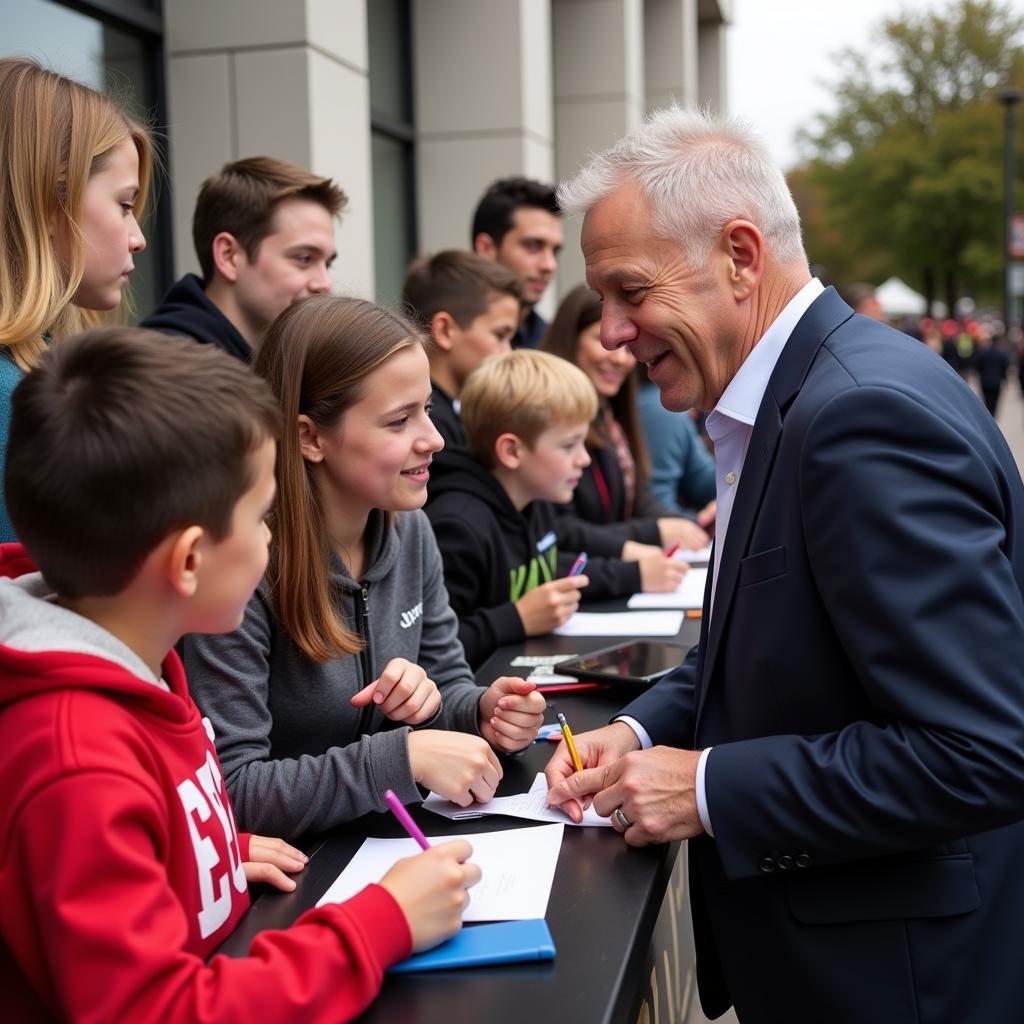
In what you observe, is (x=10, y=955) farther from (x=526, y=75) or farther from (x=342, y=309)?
(x=526, y=75)

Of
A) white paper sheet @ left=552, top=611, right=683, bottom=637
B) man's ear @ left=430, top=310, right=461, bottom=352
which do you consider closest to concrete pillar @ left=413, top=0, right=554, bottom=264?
man's ear @ left=430, top=310, right=461, bottom=352

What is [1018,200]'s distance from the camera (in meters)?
35.1

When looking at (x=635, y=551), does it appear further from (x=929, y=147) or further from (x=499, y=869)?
(x=929, y=147)

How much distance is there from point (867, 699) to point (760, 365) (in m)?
0.59

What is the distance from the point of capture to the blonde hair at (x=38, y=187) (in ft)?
7.36

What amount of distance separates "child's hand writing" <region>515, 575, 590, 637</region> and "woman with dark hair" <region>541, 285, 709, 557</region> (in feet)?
4.45

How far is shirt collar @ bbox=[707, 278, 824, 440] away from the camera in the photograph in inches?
76.7

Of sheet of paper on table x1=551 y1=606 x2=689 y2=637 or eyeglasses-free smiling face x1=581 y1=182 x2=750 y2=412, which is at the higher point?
eyeglasses-free smiling face x1=581 y1=182 x2=750 y2=412

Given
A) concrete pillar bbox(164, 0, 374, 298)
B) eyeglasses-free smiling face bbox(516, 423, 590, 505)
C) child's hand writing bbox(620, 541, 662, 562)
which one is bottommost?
child's hand writing bbox(620, 541, 662, 562)

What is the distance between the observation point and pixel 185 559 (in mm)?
1354

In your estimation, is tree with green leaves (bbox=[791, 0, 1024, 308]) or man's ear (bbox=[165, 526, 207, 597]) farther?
tree with green leaves (bbox=[791, 0, 1024, 308])

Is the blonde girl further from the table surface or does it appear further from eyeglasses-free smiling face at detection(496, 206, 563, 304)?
eyeglasses-free smiling face at detection(496, 206, 563, 304)

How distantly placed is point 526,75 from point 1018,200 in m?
31.6

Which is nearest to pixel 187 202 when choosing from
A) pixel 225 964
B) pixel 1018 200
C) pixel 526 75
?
pixel 526 75
